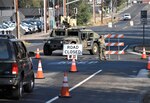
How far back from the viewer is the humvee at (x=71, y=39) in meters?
34.4

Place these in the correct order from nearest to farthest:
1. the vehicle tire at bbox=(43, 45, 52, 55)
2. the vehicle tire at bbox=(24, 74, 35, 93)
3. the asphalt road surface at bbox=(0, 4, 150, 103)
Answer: the asphalt road surface at bbox=(0, 4, 150, 103) < the vehicle tire at bbox=(24, 74, 35, 93) < the vehicle tire at bbox=(43, 45, 52, 55)

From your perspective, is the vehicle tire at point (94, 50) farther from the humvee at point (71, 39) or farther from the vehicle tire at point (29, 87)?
the vehicle tire at point (29, 87)

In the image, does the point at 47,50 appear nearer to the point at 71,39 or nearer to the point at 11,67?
the point at 71,39

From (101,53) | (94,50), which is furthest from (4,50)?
(94,50)

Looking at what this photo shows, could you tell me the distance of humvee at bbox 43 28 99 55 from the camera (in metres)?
34.4

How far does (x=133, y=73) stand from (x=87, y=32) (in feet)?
42.0

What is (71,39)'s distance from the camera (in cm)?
3438

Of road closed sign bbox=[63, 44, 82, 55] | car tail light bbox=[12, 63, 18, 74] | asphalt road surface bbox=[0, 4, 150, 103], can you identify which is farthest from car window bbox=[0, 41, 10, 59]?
road closed sign bbox=[63, 44, 82, 55]

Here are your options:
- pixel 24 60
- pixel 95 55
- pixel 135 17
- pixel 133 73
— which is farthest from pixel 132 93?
pixel 135 17

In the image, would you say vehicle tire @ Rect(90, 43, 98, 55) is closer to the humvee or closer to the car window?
the humvee

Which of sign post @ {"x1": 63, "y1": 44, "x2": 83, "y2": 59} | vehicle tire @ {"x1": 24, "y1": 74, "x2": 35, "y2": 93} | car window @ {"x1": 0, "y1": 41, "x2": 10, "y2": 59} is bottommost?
vehicle tire @ {"x1": 24, "y1": 74, "x2": 35, "y2": 93}

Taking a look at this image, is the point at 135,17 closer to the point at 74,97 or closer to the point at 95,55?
the point at 95,55

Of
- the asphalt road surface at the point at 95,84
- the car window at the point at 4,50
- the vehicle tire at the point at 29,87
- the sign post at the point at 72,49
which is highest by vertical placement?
the car window at the point at 4,50

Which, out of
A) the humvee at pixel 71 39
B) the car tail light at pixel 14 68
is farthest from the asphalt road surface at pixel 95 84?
the humvee at pixel 71 39
